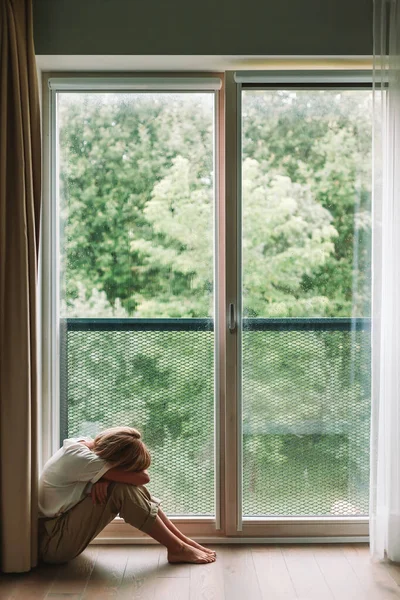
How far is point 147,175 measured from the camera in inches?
130

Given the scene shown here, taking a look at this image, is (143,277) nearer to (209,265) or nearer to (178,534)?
(209,265)

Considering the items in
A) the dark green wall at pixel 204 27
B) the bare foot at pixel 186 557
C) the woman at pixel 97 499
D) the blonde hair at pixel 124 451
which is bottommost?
the bare foot at pixel 186 557

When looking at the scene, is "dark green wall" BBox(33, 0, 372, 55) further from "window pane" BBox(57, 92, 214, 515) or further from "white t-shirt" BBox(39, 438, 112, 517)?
"white t-shirt" BBox(39, 438, 112, 517)

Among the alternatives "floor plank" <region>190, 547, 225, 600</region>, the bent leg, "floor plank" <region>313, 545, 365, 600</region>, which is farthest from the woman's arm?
"floor plank" <region>313, 545, 365, 600</region>

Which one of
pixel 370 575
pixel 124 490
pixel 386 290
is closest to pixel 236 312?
pixel 386 290

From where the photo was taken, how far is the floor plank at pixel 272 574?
2.75 m

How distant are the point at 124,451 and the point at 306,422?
0.89 metres

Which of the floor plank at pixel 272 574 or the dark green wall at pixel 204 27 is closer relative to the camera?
the floor plank at pixel 272 574

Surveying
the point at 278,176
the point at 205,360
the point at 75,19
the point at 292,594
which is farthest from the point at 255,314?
the point at 75,19

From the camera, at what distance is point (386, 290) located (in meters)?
3.07

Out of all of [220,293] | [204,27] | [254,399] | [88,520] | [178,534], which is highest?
[204,27]

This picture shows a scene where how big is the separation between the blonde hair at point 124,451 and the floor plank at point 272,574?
25.8 inches

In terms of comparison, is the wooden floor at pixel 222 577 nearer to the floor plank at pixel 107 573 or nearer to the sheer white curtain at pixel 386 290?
the floor plank at pixel 107 573

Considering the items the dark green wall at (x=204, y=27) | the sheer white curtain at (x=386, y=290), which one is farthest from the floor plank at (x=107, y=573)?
the dark green wall at (x=204, y=27)
